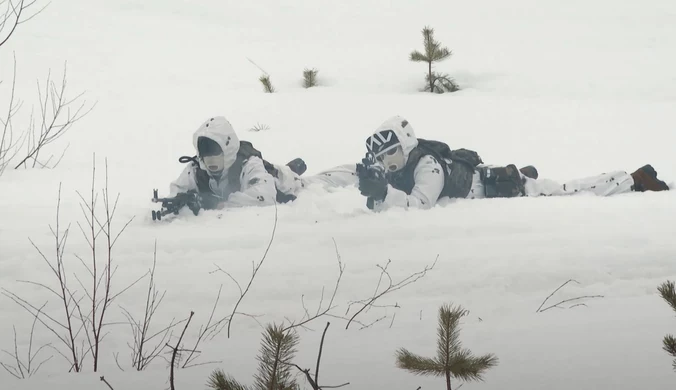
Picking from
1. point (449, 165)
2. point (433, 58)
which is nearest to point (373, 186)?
point (449, 165)

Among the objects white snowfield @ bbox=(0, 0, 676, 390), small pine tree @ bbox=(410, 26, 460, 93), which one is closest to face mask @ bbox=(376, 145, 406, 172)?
white snowfield @ bbox=(0, 0, 676, 390)

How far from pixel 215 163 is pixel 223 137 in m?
0.12

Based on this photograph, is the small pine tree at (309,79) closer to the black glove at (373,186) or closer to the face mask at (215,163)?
the face mask at (215,163)

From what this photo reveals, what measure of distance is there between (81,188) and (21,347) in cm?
181

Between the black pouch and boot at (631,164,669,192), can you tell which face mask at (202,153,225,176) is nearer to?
the black pouch

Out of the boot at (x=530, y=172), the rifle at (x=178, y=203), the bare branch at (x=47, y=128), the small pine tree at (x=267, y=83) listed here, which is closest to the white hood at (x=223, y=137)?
the rifle at (x=178, y=203)

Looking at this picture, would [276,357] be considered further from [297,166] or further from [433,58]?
[433,58]

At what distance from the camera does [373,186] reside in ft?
9.06

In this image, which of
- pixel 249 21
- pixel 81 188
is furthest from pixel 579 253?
pixel 249 21

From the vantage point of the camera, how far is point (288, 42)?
7938 mm

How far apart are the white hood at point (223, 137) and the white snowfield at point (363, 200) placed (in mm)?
355

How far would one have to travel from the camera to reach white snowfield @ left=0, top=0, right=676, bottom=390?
4.58 feet

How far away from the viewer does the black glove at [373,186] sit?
2.74 metres

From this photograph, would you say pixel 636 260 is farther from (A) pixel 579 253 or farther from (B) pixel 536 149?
(B) pixel 536 149
